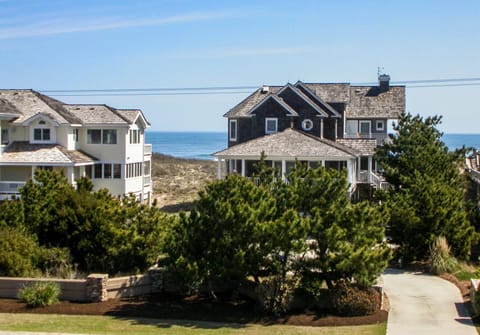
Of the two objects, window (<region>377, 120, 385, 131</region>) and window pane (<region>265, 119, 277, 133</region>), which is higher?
window (<region>377, 120, 385, 131</region>)

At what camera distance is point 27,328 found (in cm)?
2064

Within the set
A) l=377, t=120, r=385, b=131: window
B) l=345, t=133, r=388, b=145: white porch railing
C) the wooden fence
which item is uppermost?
l=377, t=120, r=385, b=131: window

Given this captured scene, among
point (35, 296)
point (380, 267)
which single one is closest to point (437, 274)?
point (380, 267)

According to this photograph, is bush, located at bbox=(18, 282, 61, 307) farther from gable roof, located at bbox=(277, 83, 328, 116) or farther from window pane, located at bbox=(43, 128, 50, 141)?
gable roof, located at bbox=(277, 83, 328, 116)

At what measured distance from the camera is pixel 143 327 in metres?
21.3

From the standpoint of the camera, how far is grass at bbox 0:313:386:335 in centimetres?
2067

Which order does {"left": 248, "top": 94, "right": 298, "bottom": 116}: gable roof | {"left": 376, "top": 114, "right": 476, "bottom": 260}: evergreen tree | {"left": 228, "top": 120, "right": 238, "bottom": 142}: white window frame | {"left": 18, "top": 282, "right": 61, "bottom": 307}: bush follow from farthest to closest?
{"left": 228, "top": 120, "right": 238, "bottom": 142}: white window frame < {"left": 248, "top": 94, "right": 298, "bottom": 116}: gable roof < {"left": 376, "top": 114, "right": 476, "bottom": 260}: evergreen tree < {"left": 18, "top": 282, "right": 61, "bottom": 307}: bush

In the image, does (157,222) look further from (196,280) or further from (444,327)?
(444,327)

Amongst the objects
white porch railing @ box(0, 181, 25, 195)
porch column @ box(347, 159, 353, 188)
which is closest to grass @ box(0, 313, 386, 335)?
porch column @ box(347, 159, 353, 188)

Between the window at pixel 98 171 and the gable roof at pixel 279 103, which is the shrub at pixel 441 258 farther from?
the window at pixel 98 171

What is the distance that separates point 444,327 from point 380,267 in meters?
2.72

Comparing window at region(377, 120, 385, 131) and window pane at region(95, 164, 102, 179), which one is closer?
window pane at region(95, 164, 102, 179)

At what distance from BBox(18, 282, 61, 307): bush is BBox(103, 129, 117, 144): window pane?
27.5 meters

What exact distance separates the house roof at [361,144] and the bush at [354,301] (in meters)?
A: 27.1
